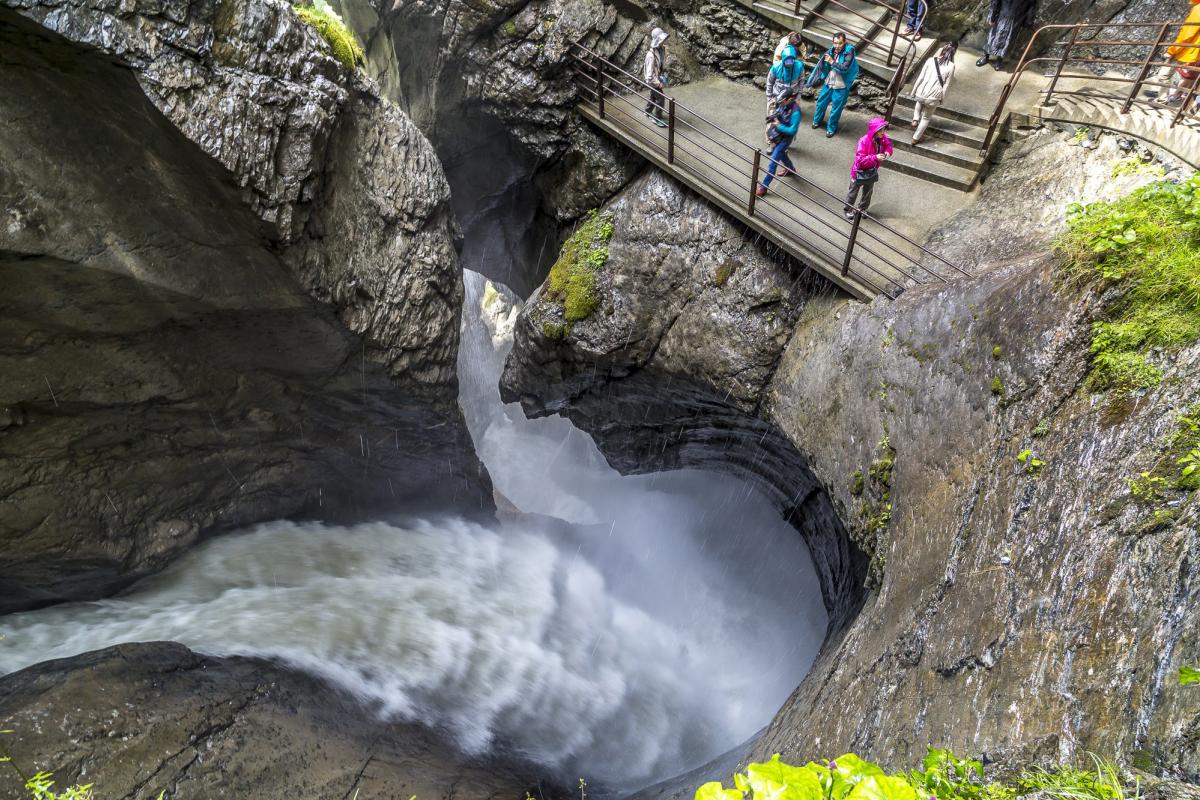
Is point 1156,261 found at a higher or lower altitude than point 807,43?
lower

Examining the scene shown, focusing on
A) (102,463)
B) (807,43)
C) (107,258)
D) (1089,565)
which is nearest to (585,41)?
(807,43)

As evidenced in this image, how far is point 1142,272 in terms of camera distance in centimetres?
422

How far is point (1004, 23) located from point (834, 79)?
3016 millimetres

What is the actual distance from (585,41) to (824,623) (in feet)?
35.1

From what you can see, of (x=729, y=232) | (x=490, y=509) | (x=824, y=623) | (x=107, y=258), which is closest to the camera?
(x=107, y=258)

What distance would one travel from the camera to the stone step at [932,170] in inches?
327

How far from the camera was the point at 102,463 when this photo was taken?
25.7 ft

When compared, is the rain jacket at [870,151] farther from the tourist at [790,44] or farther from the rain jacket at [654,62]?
the rain jacket at [654,62]

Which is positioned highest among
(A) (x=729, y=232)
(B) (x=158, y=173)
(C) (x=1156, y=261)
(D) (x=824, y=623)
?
(C) (x=1156, y=261)

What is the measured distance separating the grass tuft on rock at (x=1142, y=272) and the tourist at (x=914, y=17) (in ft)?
21.5

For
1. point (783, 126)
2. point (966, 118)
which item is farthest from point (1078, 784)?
point (966, 118)

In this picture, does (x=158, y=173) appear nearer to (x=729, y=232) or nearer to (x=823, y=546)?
(x=729, y=232)

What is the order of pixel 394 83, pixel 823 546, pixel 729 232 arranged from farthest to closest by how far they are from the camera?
pixel 394 83, pixel 823 546, pixel 729 232

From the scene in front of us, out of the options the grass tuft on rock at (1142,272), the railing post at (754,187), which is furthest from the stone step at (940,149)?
the grass tuft on rock at (1142,272)
